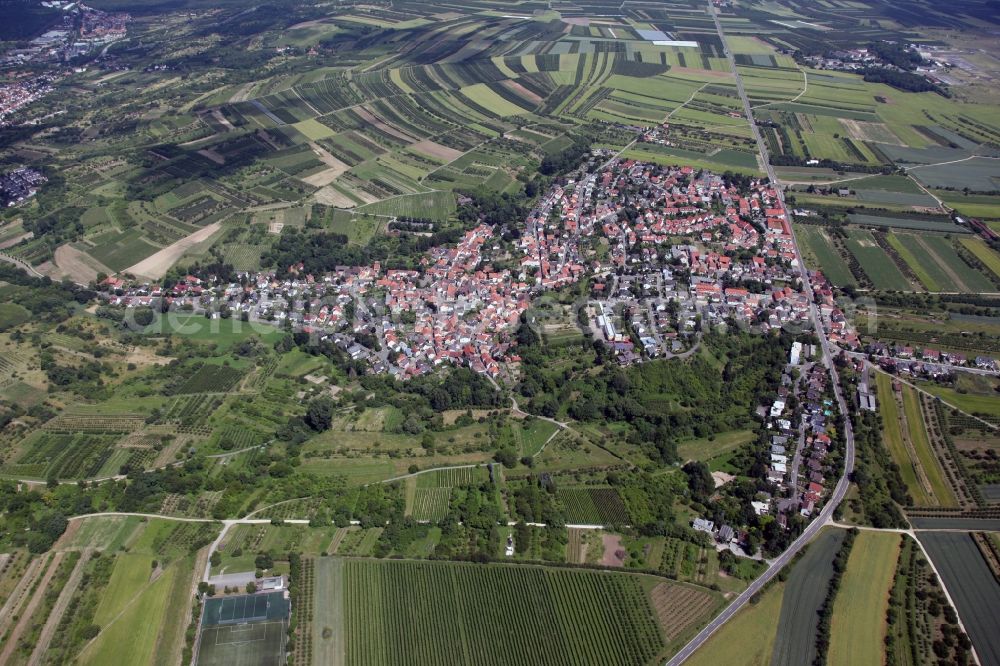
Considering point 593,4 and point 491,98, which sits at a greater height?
point 593,4

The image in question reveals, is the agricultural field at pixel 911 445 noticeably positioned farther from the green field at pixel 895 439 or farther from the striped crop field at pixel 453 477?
the striped crop field at pixel 453 477

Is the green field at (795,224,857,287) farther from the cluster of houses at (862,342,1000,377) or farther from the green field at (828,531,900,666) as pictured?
the green field at (828,531,900,666)

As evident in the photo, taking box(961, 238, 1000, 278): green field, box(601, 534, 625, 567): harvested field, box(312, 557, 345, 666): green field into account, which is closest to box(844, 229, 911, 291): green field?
box(961, 238, 1000, 278): green field

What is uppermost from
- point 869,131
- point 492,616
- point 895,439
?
point 869,131

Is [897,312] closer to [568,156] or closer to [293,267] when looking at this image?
[568,156]

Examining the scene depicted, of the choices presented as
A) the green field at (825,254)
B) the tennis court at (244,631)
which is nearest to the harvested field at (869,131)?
the green field at (825,254)

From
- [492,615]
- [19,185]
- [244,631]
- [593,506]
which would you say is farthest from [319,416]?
[19,185]

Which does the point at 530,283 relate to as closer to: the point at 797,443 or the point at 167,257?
the point at 797,443

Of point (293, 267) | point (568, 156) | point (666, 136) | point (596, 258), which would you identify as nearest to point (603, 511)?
point (596, 258)
